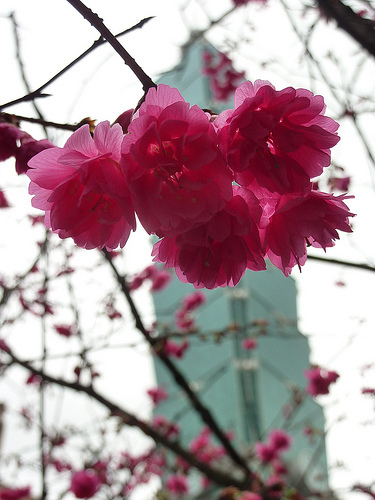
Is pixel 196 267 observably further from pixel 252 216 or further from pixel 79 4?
pixel 79 4

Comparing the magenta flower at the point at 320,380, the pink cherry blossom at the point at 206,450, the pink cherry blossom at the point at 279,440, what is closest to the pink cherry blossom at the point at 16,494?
the pink cherry blossom at the point at 206,450

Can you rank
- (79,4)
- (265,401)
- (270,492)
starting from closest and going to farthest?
(79,4) < (270,492) < (265,401)

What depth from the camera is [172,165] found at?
51cm

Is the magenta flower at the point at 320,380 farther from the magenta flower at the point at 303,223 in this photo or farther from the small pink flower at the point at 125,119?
the small pink flower at the point at 125,119

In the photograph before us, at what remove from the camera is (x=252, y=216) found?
0.58m

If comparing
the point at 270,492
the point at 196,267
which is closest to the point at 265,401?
the point at 270,492

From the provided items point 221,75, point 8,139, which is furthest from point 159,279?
point 8,139

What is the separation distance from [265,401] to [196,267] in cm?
418

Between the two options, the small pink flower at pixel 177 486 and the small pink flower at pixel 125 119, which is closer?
the small pink flower at pixel 125 119

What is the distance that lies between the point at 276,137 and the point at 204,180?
113 millimetres

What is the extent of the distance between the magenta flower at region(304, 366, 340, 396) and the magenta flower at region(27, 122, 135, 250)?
252 cm

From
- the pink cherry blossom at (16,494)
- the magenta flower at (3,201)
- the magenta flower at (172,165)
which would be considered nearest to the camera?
the magenta flower at (172,165)

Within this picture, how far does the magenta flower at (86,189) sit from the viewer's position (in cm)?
53

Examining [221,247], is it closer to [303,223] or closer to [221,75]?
[303,223]
